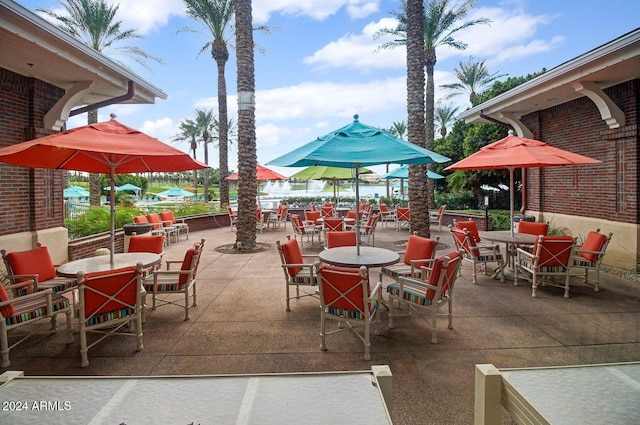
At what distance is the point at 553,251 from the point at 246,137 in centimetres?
743

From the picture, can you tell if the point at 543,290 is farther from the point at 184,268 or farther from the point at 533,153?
the point at 184,268

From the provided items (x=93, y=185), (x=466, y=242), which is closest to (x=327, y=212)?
(x=466, y=242)

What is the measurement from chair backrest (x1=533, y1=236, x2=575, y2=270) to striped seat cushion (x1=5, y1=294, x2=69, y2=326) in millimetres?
6459

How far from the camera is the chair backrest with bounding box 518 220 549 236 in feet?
24.2

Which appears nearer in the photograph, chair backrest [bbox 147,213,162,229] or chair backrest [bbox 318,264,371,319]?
chair backrest [bbox 318,264,371,319]

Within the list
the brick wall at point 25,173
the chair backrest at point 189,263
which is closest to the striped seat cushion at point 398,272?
the chair backrest at point 189,263

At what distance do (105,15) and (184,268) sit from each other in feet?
59.0

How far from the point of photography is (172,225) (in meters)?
11.9

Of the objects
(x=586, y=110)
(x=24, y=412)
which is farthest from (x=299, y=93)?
(x=24, y=412)

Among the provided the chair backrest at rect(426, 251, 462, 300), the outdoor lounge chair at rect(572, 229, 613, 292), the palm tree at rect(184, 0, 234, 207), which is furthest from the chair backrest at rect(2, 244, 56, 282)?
the palm tree at rect(184, 0, 234, 207)

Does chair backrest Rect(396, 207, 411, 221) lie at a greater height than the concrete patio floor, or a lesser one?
greater

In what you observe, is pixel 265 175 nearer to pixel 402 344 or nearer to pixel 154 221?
pixel 154 221

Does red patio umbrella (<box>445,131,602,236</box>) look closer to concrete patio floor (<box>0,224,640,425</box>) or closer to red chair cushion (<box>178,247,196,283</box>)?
concrete patio floor (<box>0,224,640,425</box>)

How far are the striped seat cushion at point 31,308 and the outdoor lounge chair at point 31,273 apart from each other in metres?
0.22
